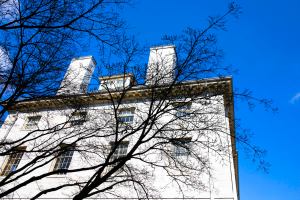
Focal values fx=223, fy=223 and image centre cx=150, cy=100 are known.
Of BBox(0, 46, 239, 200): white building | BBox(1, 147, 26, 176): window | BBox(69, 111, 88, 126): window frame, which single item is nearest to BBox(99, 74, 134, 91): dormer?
BBox(0, 46, 239, 200): white building

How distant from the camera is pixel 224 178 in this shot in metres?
12.3

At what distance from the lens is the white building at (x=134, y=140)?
23.5ft

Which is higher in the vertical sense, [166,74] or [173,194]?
[166,74]

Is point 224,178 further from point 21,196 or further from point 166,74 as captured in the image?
point 21,196

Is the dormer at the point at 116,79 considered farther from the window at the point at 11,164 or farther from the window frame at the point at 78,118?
the window at the point at 11,164

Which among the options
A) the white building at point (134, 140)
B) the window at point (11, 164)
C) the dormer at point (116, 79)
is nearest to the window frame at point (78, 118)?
the white building at point (134, 140)

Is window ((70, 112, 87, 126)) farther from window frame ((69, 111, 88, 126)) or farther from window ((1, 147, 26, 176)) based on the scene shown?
window ((1, 147, 26, 176))

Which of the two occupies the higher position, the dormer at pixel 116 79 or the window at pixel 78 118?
the dormer at pixel 116 79

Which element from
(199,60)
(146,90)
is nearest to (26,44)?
(146,90)

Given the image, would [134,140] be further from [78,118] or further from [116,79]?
[116,79]

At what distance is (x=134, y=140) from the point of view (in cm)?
1483

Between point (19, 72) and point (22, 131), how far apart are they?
13556 mm

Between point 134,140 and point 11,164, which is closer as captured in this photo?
point 134,140

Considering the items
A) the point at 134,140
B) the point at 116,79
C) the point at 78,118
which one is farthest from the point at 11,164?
the point at 116,79
